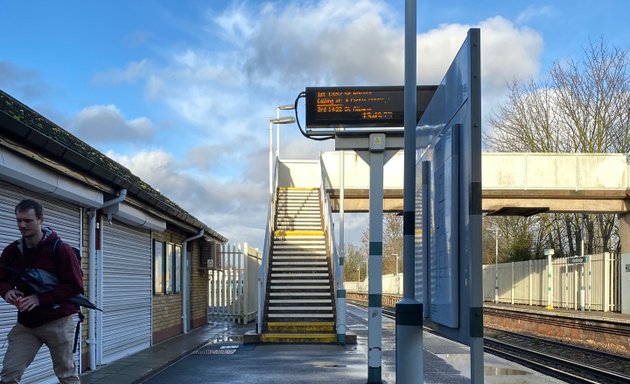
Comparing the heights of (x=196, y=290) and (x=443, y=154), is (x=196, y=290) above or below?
below

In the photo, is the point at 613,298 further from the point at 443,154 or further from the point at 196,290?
the point at 443,154

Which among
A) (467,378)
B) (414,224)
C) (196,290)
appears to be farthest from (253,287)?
(414,224)

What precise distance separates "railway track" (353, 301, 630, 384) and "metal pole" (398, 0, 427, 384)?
4.35 m

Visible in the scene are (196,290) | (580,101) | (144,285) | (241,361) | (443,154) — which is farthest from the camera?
(580,101)

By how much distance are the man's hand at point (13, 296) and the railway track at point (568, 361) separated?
264 inches

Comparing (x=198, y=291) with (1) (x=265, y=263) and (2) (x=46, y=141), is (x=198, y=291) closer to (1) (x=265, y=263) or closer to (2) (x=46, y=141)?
(1) (x=265, y=263)

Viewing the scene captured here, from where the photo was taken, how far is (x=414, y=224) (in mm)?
5949

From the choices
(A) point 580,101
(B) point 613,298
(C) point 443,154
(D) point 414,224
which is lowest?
(B) point 613,298

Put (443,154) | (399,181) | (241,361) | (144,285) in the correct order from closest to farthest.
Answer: (443,154) → (241,361) → (144,285) → (399,181)

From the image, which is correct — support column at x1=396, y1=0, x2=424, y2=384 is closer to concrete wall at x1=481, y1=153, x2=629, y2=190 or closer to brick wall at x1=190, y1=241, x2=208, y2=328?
brick wall at x1=190, y1=241, x2=208, y2=328

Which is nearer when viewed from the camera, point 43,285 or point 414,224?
point 43,285

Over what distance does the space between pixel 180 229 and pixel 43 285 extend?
13.3m

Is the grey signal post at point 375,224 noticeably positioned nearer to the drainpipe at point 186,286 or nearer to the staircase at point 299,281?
the staircase at point 299,281

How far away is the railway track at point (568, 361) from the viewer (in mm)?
12202
